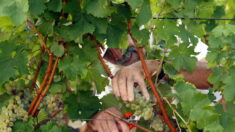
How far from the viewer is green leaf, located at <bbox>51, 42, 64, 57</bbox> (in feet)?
5.08

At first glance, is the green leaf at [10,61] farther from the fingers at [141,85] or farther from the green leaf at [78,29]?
the fingers at [141,85]

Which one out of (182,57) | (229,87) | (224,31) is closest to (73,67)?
(182,57)

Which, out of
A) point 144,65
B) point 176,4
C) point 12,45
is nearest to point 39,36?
point 12,45

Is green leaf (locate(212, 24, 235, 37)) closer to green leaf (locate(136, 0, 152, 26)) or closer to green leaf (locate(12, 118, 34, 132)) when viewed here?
green leaf (locate(136, 0, 152, 26))

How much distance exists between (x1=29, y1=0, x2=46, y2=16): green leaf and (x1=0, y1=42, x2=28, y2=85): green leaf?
8.5 inches

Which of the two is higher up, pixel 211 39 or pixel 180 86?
pixel 211 39

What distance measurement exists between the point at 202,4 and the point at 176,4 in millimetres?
208

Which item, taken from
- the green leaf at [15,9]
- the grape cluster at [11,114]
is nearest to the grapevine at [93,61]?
the grape cluster at [11,114]

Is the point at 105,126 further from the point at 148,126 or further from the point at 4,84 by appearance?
the point at 4,84

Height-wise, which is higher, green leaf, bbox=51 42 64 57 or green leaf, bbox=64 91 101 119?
green leaf, bbox=51 42 64 57

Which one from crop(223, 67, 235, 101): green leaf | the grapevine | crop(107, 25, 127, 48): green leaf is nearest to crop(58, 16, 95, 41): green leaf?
the grapevine

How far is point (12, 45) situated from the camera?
1.59 metres

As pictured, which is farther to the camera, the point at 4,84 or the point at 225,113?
the point at 4,84

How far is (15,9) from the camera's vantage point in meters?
1.26
